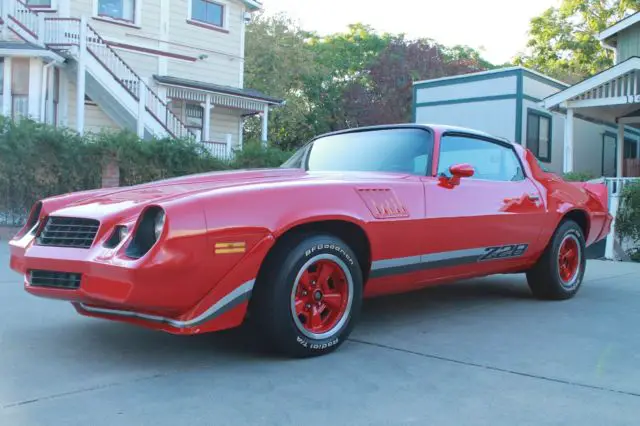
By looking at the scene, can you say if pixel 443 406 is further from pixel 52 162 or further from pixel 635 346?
pixel 52 162

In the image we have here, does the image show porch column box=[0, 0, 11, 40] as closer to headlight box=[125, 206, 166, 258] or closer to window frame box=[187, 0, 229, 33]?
window frame box=[187, 0, 229, 33]

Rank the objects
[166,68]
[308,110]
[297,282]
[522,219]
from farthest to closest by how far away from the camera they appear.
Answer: [308,110]
[166,68]
[522,219]
[297,282]

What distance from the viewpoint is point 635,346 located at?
4.35m

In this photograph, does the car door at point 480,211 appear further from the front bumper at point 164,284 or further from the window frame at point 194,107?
the window frame at point 194,107

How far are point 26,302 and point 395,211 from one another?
10.5 ft

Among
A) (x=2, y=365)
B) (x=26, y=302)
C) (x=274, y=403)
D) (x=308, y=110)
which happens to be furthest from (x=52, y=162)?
(x=308, y=110)

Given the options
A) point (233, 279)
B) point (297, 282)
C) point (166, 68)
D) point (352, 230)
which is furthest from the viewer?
point (166, 68)

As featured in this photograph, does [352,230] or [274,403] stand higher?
[352,230]

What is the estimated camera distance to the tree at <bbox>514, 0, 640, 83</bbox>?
3431 centimetres

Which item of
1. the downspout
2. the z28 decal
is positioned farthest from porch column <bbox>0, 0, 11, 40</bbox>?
the z28 decal

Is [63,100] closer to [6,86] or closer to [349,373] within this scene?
[6,86]

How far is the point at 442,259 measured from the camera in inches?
187

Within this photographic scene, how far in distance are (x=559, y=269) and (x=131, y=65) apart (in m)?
16.6

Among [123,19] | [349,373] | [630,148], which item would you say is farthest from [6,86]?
[630,148]
